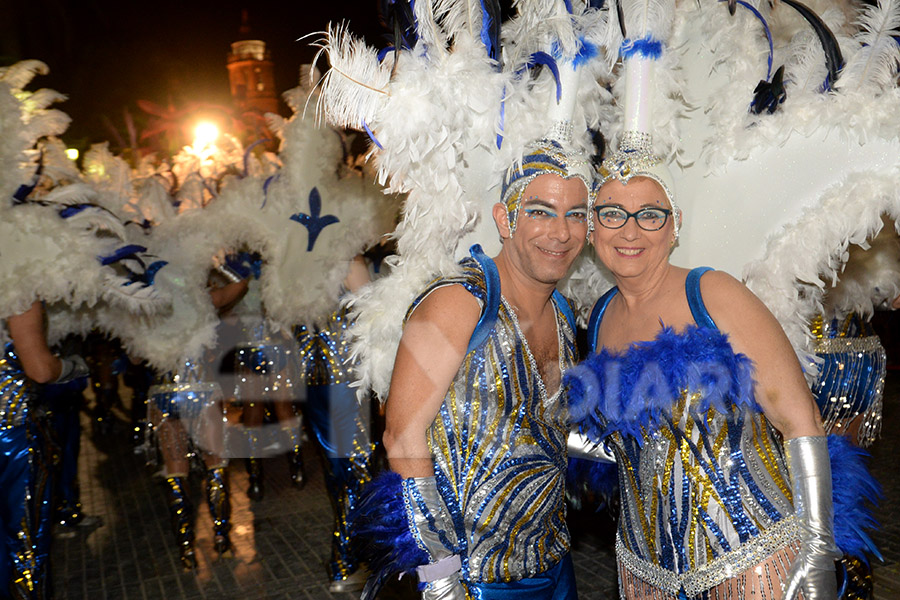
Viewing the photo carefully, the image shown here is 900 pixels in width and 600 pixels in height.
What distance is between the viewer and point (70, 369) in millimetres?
3891

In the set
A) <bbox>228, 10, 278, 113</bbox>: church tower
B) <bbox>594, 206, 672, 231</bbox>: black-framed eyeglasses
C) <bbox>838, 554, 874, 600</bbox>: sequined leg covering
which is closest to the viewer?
<bbox>594, 206, 672, 231</bbox>: black-framed eyeglasses

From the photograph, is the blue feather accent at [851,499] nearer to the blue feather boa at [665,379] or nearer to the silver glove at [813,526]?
the silver glove at [813,526]

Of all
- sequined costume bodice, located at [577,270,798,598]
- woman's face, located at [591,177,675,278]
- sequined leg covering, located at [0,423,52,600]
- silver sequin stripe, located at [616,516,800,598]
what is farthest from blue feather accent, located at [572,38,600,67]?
sequined leg covering, located at [0,423,52,600]

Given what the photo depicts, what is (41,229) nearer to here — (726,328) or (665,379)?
(665,379)

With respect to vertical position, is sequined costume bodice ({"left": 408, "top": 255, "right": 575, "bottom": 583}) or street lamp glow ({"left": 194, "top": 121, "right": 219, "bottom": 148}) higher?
street lamp glow ({"left": 194, "top": 121, "right": 219, "bottom": 148})

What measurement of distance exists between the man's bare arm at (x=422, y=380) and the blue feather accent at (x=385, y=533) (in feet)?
0.24

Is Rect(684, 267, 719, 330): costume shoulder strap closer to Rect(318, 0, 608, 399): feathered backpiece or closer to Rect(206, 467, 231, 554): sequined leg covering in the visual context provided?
Rect(318, 0, 608, 399): feathered backpiece

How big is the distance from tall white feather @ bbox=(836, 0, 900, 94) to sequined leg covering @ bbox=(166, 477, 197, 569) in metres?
4.00

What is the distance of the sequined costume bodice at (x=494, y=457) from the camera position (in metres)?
2.18

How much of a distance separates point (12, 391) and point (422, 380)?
7.79ft

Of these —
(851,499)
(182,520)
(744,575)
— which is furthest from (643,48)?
(182,520)

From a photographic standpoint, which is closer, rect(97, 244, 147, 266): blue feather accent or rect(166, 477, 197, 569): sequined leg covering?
rect(97, 244, 147, 266): blue feather accent

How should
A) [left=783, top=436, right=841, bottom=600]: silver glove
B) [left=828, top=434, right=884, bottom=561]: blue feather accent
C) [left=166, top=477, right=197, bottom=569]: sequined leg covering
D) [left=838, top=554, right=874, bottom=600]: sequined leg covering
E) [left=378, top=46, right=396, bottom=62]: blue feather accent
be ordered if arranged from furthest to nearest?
[left=166, top=477, right=197, bottom=569]: sequined leg covering, [left=838, top=554, right=874, bottom=600]: sequined leg covering, [left=378, top=46, right=396, bottom=62]: blue feather accent, [left=828, top=434, right=884, bottom=561]: blue feather accent, [left=783, top=436, right=841, bottom=600]: silver glove

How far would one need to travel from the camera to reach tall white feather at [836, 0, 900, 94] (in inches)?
77.2
